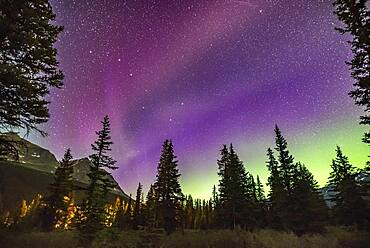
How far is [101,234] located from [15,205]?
543 ft

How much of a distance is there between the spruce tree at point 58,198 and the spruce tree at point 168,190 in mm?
13126

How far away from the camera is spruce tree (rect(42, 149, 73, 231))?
121ft

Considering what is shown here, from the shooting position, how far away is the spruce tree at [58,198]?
3679 cm

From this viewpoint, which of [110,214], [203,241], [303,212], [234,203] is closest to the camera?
[203,241]

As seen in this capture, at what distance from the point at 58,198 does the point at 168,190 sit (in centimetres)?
1707

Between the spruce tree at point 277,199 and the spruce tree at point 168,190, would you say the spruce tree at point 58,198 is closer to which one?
the spruce tree at point 168,190

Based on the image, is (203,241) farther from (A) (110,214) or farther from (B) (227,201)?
(B) (227,201)

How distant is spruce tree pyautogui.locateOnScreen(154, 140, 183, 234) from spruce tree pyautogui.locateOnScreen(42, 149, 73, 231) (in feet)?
43.1

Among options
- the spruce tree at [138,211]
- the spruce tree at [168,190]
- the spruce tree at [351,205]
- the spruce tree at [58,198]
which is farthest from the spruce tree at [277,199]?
the spruce tree at [58,198]

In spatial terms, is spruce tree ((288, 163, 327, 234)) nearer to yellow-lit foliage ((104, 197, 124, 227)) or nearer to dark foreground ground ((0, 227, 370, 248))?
dark foreground ground ((0, 227, 370, 248))

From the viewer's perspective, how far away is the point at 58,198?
37.8m

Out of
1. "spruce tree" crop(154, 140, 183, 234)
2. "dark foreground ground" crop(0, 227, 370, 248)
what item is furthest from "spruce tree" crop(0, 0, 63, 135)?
"spruce tree" crop(154, 140, 183, 234)

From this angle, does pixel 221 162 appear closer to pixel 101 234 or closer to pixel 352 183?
pixel 352 183

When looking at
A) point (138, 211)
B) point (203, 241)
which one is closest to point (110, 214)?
point (203, 241)
